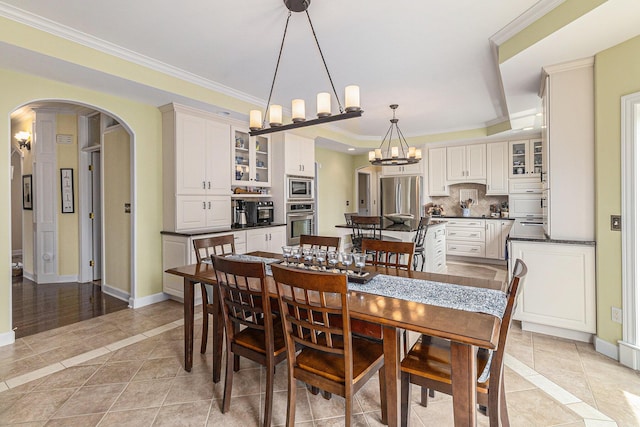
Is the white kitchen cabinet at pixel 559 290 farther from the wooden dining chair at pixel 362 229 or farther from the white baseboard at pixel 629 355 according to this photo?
the wooden dining chair at pixel 362 229

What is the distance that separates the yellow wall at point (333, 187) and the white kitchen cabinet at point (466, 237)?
2.49m

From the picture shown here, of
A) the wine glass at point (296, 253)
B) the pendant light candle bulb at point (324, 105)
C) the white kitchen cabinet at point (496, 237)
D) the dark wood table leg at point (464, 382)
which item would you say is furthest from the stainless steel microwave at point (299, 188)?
the dark wood table leg at point (464, 382)

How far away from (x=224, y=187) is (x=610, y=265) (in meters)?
4.24

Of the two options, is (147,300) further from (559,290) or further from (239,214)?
(559,290)

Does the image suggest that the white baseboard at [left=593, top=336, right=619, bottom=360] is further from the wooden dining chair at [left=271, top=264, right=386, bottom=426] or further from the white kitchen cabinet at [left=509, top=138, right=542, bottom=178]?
the white kitchen cabinet at [left=509, top=138, right=542, bottom=178]

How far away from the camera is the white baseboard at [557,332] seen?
281cm

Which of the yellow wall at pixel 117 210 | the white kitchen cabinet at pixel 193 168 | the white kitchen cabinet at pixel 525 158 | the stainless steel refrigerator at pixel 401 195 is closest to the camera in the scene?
the white kitchen cabinet at pixel 193 168

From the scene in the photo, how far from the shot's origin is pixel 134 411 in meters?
1.97

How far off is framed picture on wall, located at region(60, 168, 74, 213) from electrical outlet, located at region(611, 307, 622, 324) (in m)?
6.61

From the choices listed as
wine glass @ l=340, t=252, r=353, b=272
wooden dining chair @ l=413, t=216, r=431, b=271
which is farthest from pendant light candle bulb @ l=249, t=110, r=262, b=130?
wooden dining chair @ l=413, t=216, r=431, b=271

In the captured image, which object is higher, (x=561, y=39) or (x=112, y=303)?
(x=561, y=39)

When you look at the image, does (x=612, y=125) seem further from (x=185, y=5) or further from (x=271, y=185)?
(x=271, y=185)

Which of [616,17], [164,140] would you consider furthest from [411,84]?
[164,140]

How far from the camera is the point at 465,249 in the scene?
6469 millimetres
